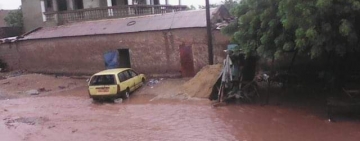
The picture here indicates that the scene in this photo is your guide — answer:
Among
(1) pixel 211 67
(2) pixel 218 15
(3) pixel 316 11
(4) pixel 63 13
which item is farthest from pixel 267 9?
(4) pixel 63 13

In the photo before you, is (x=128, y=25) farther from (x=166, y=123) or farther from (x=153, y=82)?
(x=166, y=123)

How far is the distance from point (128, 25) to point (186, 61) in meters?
4.65

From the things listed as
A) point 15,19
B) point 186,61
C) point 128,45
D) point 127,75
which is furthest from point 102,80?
point 15,19

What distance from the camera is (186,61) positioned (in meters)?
19.1

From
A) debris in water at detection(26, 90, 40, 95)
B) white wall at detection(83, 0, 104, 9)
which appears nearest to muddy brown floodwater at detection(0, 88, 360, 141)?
debris in water at detection(26, 90, 40, 95)

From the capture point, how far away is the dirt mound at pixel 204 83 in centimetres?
1521

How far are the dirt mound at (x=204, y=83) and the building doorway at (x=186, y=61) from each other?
262cm

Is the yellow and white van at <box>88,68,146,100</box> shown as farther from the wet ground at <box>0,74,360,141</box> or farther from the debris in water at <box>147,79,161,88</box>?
the debris in water at <box>147,79,161,88</box>

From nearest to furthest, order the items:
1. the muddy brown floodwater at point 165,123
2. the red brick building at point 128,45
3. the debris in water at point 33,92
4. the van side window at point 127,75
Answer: the muddy brown floodwater at point 165,123
the van side window at point 127,75
the red brick building at point 128,45
the debris in water at point 33,92

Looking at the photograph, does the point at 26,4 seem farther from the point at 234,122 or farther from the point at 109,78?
the point at 234,122

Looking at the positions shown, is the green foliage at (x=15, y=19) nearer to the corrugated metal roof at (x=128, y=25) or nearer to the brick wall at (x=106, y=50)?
the brick wall at (x=106, y=50)

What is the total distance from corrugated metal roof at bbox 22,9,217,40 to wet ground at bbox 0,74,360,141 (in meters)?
4.68

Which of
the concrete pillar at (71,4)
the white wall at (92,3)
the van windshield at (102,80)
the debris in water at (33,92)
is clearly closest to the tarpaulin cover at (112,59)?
the debris in water at (33,92)

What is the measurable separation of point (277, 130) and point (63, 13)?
1972cm
